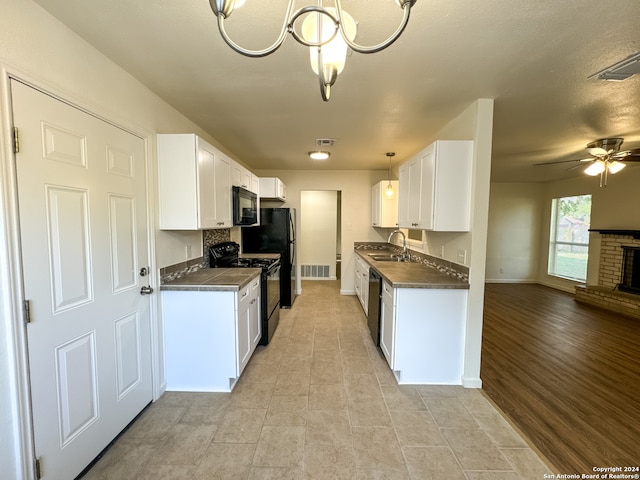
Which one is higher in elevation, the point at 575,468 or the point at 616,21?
the point at 616,21

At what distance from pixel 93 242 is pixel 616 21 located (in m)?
2.99

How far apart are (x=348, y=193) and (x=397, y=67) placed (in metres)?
3.61

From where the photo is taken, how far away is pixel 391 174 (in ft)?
16.9

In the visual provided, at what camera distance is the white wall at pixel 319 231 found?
703 cm

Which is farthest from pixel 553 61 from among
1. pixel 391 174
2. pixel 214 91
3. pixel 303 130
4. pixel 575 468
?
pixel 391 174

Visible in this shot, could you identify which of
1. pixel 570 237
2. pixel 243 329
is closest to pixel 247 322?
pixel 243 329

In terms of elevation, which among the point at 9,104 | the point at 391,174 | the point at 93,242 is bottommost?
the point at 93,242

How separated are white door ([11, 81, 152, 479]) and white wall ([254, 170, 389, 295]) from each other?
3475 millimetres

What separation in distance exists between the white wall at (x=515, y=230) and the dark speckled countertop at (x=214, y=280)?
6123 mm

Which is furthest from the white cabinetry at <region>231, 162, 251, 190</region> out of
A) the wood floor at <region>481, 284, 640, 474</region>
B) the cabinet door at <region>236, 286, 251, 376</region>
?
the wood floor at <region>481, 284, 640, 474</region>

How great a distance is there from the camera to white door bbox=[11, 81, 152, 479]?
132cm

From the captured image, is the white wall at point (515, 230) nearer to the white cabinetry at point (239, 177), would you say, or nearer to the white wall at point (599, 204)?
the white wall at point (599, 204)

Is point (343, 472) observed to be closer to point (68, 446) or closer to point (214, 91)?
point (68, 446)

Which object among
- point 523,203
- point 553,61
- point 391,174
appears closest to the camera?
point 553,61
